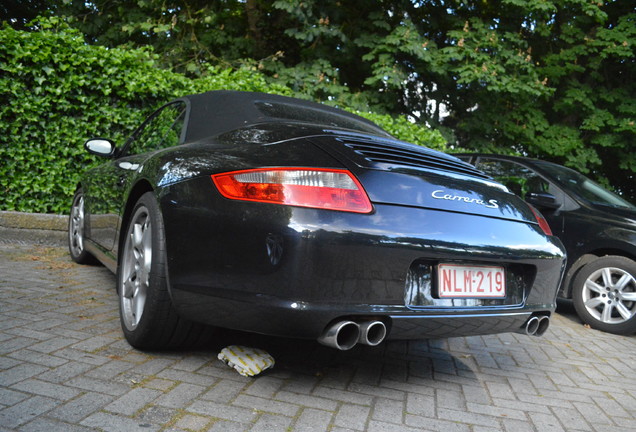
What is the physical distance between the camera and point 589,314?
17.3 ft

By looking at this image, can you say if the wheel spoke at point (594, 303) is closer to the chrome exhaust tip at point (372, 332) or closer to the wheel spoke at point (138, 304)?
the chrome exhaust tip at point (372, 332)

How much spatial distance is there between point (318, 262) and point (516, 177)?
179 inches

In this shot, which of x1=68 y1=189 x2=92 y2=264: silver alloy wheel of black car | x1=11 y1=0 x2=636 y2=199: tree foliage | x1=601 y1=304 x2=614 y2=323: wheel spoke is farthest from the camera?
x1=11 y1=0 x2=636 y2=199: tree foliage

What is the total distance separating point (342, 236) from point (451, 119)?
13445 millimetres

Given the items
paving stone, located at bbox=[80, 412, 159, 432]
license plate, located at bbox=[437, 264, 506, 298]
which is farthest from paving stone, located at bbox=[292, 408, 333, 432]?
license plate, located at bbox=[437, 264, 506, 298]

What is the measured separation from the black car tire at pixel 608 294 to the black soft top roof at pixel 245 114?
2746 mm

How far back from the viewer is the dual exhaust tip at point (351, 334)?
2.34 meters

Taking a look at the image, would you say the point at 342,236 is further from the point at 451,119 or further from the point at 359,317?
the point at 451,119

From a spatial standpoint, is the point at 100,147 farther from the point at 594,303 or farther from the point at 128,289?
the point at 594,303

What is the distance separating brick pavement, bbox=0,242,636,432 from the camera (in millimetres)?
2270

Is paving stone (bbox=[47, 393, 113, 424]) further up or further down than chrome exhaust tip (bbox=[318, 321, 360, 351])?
further down

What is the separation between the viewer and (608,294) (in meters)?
5.22

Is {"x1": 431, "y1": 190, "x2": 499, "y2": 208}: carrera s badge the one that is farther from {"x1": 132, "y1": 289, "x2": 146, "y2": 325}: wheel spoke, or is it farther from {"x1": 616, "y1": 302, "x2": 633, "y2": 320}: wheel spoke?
{"x1": 616, "y1": 302, "x2": 633, "y2": 320}: wheel spoke

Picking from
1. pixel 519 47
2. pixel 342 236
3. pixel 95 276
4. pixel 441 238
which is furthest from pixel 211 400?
pixel 519 47
